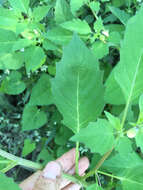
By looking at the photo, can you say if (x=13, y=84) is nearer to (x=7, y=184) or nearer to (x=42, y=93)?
(x=42, y=93)

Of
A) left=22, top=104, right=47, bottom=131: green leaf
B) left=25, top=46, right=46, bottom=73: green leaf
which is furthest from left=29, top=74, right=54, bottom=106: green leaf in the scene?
left=25, top=46, right=46, bottom=73: green leaf

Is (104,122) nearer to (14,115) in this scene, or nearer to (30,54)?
(30,54)

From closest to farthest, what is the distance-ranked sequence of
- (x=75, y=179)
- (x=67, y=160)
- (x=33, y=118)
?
(x=75, y=179) → (x=67, y=160) → (x=33, y=118)

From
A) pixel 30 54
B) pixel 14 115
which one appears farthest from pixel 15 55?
pixel 14 115

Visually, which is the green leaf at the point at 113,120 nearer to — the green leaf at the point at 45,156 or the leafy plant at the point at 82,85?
the leafy plant at the point at 82,85

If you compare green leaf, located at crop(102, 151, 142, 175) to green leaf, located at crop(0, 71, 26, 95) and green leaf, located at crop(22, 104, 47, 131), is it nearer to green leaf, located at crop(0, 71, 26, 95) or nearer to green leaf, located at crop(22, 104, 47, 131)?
green leaf, located at crop(22, 104, 47, 131)

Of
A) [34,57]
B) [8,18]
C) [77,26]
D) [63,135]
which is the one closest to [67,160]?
[63,135]
